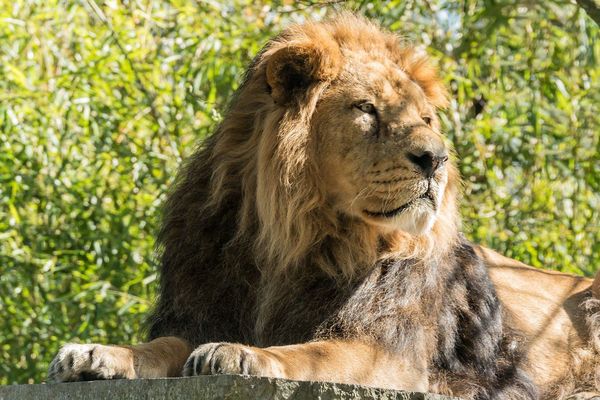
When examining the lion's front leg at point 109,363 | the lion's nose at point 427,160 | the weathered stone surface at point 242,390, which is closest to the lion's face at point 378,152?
the lion's nose at point 427,160

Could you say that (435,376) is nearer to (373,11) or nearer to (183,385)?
(183,385)

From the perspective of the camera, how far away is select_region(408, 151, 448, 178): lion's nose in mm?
3871

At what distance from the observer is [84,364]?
3309mm

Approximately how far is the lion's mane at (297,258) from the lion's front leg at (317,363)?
Answer: 0.06 metres

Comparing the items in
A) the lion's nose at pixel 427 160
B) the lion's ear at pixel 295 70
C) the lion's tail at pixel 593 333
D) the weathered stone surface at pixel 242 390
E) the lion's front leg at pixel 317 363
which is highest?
the lion's ear at pixel 295 70

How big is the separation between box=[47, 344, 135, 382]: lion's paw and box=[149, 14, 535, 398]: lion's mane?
2.16ft

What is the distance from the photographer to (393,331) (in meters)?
3.85

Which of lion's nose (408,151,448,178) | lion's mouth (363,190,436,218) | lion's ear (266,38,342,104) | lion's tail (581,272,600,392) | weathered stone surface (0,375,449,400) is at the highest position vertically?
lion's ear (266,38,342,104)

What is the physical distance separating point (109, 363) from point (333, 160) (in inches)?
45.2

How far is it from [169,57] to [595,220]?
10.3ft

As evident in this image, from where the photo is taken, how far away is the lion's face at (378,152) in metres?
3.88

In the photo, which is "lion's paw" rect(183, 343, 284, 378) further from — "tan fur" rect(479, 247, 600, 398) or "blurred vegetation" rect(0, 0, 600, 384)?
"blurred vegetation" rect(0, 0, 600, 384)

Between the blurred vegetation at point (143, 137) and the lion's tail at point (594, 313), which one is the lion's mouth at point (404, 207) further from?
the blurred vegetation at point (143, 137)

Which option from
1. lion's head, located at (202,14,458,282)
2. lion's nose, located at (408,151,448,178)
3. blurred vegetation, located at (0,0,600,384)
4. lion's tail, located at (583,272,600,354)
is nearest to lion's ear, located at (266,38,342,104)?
lion's head, located at (202,14,458,282)
